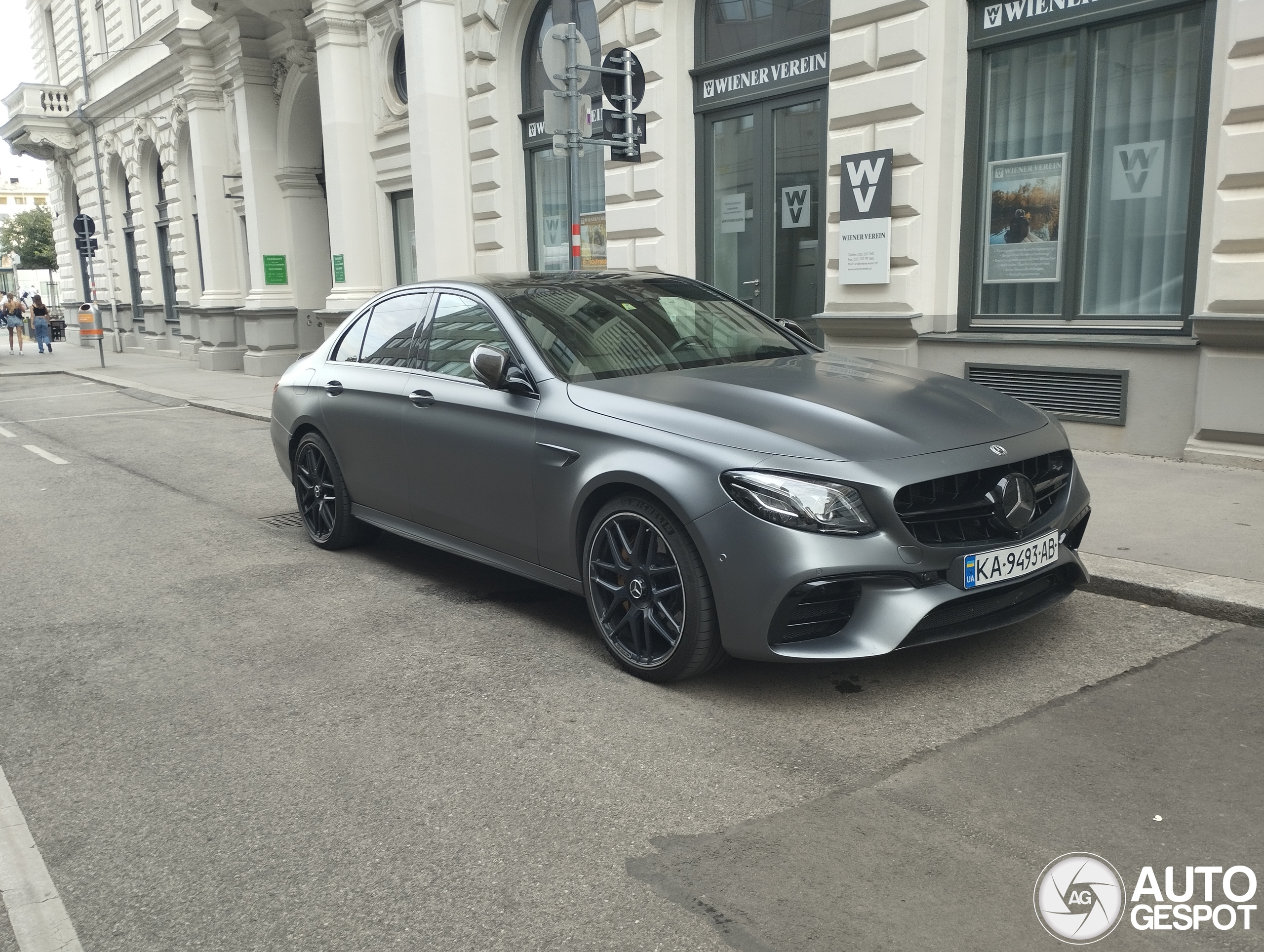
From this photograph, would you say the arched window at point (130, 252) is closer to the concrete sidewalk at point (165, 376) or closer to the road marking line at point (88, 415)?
the concrete sidewalk at point (165, 376)

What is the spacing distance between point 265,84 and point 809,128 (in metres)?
14.0

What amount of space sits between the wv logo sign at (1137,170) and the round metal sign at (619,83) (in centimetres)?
392

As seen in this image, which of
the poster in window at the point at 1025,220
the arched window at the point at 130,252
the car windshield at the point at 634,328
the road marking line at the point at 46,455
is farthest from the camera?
the arched window at the point at 130,252

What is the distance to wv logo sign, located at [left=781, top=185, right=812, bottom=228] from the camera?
11578 millimetres

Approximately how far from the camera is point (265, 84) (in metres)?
21.6

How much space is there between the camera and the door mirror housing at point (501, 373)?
4.95m

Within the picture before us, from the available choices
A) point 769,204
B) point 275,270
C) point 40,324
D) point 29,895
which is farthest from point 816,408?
point 40,324

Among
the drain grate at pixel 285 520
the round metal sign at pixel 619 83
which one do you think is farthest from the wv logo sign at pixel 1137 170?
the drain grate at pixel 285 520

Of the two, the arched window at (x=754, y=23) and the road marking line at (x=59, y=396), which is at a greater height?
the arched window at (x=754, y=23)

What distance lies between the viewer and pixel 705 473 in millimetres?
4098

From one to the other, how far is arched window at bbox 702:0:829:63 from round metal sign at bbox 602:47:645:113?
230 cm

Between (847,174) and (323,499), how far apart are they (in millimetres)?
5918

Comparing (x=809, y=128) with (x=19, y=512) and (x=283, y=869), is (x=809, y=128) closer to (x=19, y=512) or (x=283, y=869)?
(x=19, y=512)

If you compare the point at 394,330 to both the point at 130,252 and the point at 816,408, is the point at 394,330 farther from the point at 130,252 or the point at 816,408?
the point at 130,252
